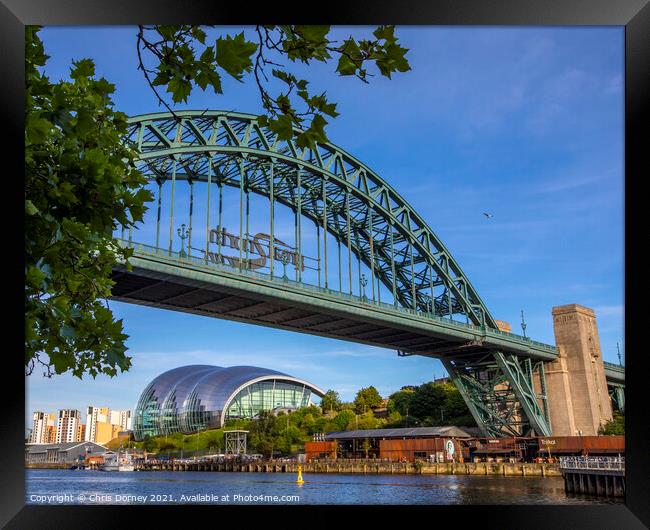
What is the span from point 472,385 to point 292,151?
22742 millimetres

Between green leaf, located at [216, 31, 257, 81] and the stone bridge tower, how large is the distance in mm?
49279

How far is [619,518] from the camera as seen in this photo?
4.66 metres

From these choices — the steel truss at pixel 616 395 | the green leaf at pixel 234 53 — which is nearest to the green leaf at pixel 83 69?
the green leaf at pixel 234 53

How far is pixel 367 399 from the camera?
62.1 metres

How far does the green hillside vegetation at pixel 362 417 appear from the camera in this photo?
57344mm

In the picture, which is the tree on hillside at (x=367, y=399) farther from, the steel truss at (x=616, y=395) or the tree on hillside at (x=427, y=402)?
the steel truss at (x=616, y=395)

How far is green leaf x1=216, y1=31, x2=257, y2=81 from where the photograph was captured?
3.53 m

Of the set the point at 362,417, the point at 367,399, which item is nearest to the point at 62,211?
the point at 362,417

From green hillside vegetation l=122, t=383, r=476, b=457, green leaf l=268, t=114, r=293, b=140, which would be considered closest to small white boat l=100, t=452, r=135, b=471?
green hillside vegetation l=122, t=383, r=476, b=457

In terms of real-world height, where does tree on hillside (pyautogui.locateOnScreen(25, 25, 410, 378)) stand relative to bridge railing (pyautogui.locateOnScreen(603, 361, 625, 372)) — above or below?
below

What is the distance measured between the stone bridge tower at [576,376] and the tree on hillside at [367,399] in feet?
51.1

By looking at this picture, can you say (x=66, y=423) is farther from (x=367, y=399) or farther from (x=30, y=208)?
(x=30, y=208)

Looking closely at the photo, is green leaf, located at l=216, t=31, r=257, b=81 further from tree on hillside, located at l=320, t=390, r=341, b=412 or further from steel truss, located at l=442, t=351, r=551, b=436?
tree on hillside, located at l=320, t=390, r=341, b=412
